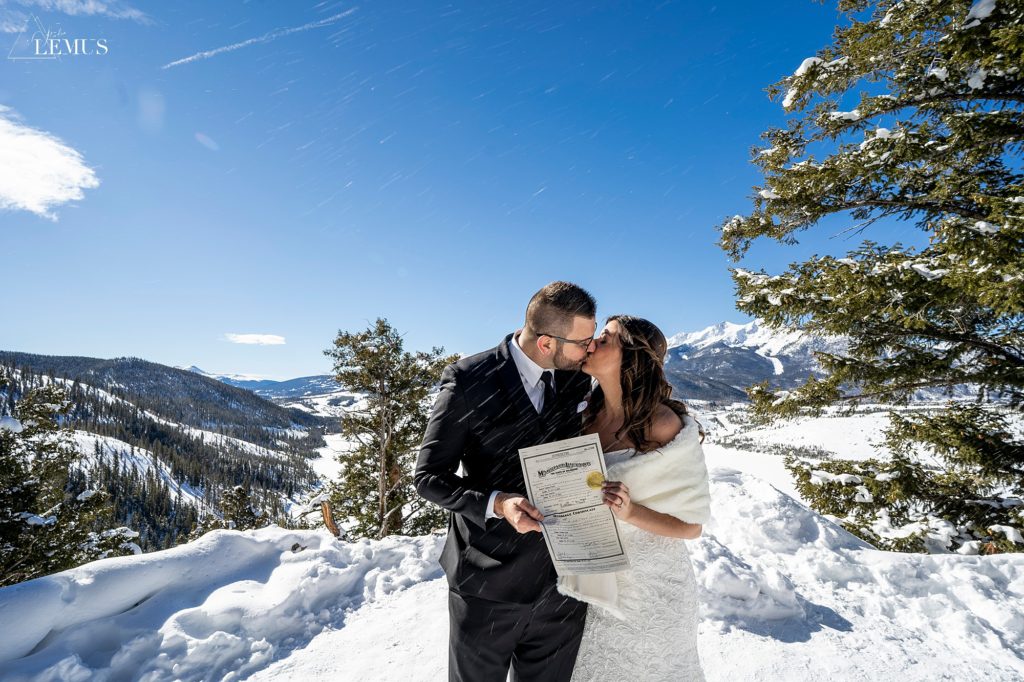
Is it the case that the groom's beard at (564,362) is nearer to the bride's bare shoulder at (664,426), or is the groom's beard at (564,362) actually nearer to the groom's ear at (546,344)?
the groom's ear at (546,344)

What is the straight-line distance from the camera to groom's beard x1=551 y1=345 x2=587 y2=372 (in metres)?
2.26

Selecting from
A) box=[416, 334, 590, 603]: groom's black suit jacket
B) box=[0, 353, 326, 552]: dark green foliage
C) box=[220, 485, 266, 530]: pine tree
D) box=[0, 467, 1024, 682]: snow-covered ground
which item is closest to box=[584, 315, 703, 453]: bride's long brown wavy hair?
box=[416, 334, 590, 603]: groom's black suit jacket

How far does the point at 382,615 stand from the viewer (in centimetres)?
486

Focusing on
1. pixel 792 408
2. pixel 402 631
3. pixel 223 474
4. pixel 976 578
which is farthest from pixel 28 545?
pixel 223 474

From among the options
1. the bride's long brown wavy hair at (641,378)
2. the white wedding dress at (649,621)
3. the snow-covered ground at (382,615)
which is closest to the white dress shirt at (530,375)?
the bride's long brown wavy hair at (641,378)

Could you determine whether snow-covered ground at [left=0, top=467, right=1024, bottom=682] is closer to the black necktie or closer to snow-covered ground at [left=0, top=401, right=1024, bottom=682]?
snow-covered ground at [left=0, top=401, right=1024, bottom=682]

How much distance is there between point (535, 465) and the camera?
186cm

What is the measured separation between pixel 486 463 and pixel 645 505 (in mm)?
862

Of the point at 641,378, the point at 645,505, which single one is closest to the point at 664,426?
the point at 641,378

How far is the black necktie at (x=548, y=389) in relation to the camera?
2.34 m

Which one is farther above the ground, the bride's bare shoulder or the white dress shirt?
the white dress shirt

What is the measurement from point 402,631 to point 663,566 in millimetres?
3281

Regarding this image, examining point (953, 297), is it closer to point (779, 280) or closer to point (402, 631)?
point (779, 280)

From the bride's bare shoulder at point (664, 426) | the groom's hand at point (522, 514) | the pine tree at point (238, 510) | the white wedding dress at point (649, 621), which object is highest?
the bride's bare shoulder at point (664, 426)
